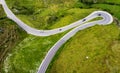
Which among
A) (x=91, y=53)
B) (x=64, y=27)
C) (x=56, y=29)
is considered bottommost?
(x=56, y=29)

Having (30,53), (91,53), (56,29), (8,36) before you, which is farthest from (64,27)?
(91,53)

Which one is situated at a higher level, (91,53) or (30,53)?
(91,53)

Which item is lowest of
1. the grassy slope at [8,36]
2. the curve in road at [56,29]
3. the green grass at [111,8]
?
the green grass at [111,8]

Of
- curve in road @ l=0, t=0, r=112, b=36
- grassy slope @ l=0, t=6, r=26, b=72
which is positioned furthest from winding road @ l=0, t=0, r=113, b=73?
grassy slope @ l=0, t=6, r=26, b=72

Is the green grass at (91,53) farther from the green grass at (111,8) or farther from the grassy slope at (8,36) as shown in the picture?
the grassy slope at (8,36)

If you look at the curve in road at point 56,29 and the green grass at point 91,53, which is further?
the curve in road at point 56,29

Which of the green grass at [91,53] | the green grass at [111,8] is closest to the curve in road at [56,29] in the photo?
the green grass at [111,8]

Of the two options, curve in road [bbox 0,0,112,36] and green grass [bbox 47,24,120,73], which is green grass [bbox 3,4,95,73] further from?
green grass [bbox 47,24,120,73]

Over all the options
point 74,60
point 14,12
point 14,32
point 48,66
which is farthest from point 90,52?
point 14,12

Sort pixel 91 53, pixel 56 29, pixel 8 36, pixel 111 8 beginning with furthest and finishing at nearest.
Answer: pixel 111 8, pixel 56 29, pixel 8 36, pixel 91 53

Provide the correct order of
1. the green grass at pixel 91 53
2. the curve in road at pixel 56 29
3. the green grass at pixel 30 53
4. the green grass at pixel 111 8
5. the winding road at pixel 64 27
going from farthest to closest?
the green grass at pixel 111 8
the curve in road at pixel 56 29
the winding road at pixel 64 27
the green grass at pixel 30 53
the green grass at pixel 91 53

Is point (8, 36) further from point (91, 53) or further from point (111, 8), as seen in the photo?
point (111, 8)

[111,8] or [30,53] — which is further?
[111,8]
